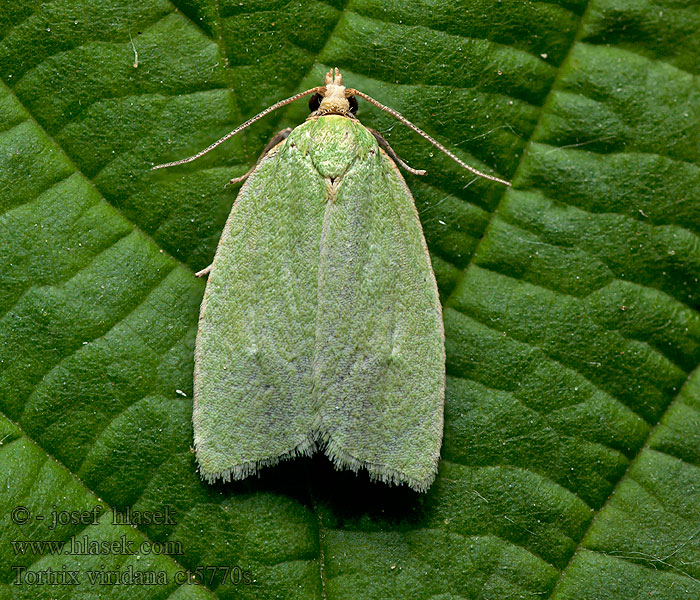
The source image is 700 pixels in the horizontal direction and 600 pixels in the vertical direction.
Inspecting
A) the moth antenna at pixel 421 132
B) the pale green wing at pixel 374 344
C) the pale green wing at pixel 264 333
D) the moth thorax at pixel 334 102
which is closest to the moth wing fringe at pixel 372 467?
the pale green wing at pixel 374 344

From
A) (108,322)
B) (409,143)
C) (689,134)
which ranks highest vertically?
(689,134)

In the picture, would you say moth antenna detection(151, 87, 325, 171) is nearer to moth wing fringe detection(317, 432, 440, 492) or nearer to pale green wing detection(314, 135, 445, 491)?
pale green wing detection(314, 135, 445, 491)

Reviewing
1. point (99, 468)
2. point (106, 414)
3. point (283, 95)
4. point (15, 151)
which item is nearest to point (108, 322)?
point (106, 414)

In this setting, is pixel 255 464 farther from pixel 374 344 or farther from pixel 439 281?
pixel 439 281

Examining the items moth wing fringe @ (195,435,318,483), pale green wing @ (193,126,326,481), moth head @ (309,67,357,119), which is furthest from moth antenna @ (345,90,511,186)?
moth wing fringe @ (195,435,318,483)

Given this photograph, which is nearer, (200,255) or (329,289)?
(329,289)

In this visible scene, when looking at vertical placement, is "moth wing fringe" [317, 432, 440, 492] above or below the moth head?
below

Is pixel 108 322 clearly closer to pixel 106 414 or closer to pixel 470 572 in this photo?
pixel 106 414

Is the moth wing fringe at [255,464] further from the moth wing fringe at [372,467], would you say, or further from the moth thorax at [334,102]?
the moth thorax at [334,102]
